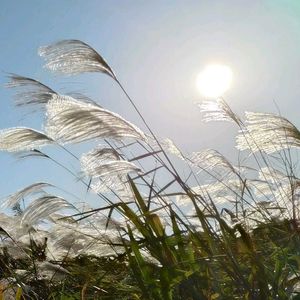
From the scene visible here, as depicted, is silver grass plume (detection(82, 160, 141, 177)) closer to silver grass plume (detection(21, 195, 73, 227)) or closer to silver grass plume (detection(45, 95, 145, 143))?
silver grass plume (detection(45, 95, 145, 143))

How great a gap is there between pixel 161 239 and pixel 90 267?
3.42 ft

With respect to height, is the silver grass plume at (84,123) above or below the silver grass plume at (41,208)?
above

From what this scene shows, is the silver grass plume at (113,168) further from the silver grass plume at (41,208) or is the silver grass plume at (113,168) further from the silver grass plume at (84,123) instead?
the silver grass plume at (41,208)

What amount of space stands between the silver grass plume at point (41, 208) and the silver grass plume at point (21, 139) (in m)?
0.33

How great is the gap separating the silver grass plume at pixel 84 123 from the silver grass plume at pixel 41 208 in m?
0.80

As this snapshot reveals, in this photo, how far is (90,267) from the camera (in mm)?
3006

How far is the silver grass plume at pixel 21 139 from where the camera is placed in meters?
3.08

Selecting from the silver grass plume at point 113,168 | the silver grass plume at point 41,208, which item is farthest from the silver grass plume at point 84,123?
the silver grass plume at point 41,208

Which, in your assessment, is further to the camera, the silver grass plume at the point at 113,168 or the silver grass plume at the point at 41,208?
the silver grass plume at the point at 41,208

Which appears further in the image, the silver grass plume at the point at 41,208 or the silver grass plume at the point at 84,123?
the silver grass plume at the point at 41,208

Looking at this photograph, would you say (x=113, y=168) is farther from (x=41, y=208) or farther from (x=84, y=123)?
(x=41, y=208)

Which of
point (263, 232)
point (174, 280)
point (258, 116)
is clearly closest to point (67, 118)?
point (174, 280)

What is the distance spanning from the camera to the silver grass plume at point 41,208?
308 cm

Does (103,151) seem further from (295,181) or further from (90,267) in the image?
(295,181)
